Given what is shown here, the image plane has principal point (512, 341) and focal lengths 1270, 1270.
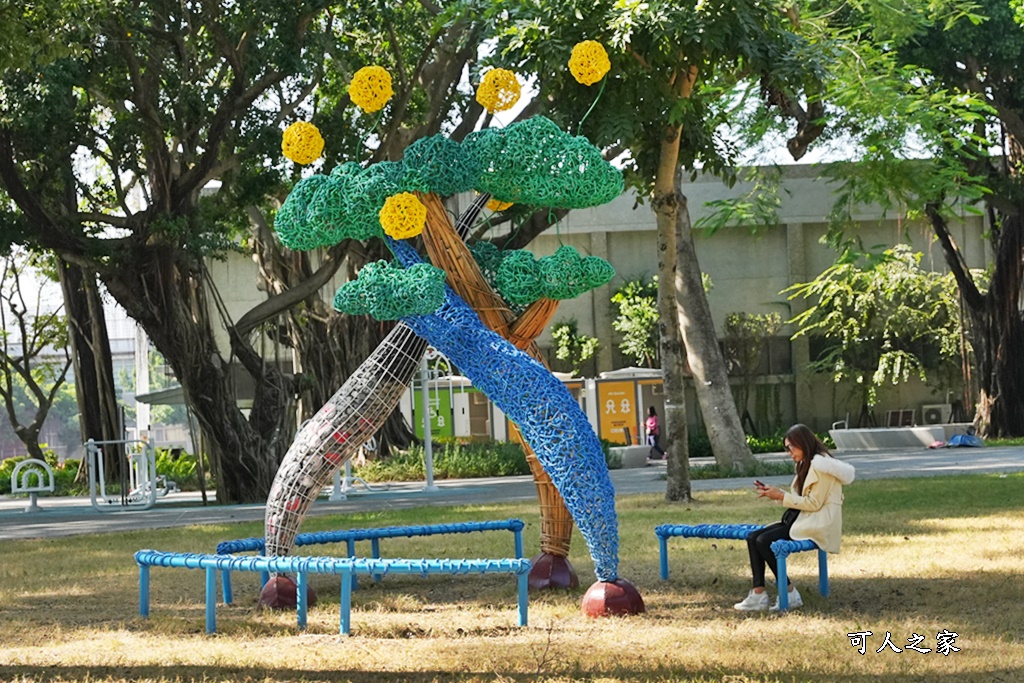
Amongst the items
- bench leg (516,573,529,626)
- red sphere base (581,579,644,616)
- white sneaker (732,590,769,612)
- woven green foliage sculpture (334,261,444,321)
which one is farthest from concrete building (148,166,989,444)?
bench leg (516,573,529,626)

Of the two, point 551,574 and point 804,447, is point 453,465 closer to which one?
Answer: point 551,574

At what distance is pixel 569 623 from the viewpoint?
7.12 metres

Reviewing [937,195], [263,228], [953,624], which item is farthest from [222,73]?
[953,624]

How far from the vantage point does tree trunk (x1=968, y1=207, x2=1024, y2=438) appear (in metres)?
29.8

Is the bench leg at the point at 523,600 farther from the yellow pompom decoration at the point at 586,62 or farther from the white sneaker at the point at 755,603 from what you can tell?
the yellow pompom decoration at the point at 586,62

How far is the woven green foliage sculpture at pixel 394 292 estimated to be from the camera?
25.1ft

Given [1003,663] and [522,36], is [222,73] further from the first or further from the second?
[1003,663]

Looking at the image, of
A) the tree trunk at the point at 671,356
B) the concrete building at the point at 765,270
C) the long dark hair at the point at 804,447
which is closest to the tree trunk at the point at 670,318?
the tree trunk at the point at 671,356

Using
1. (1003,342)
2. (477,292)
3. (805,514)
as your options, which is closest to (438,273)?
(477,292)

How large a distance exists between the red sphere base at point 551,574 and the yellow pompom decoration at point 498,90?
303 centimetres

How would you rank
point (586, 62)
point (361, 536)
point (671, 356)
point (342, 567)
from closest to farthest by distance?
point (342, 567) < point (586, 62) < point (361, 536) < point (671, 356)

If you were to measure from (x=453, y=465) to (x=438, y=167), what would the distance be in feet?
59.9

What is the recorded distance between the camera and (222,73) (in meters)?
19.1

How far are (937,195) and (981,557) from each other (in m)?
11.1
